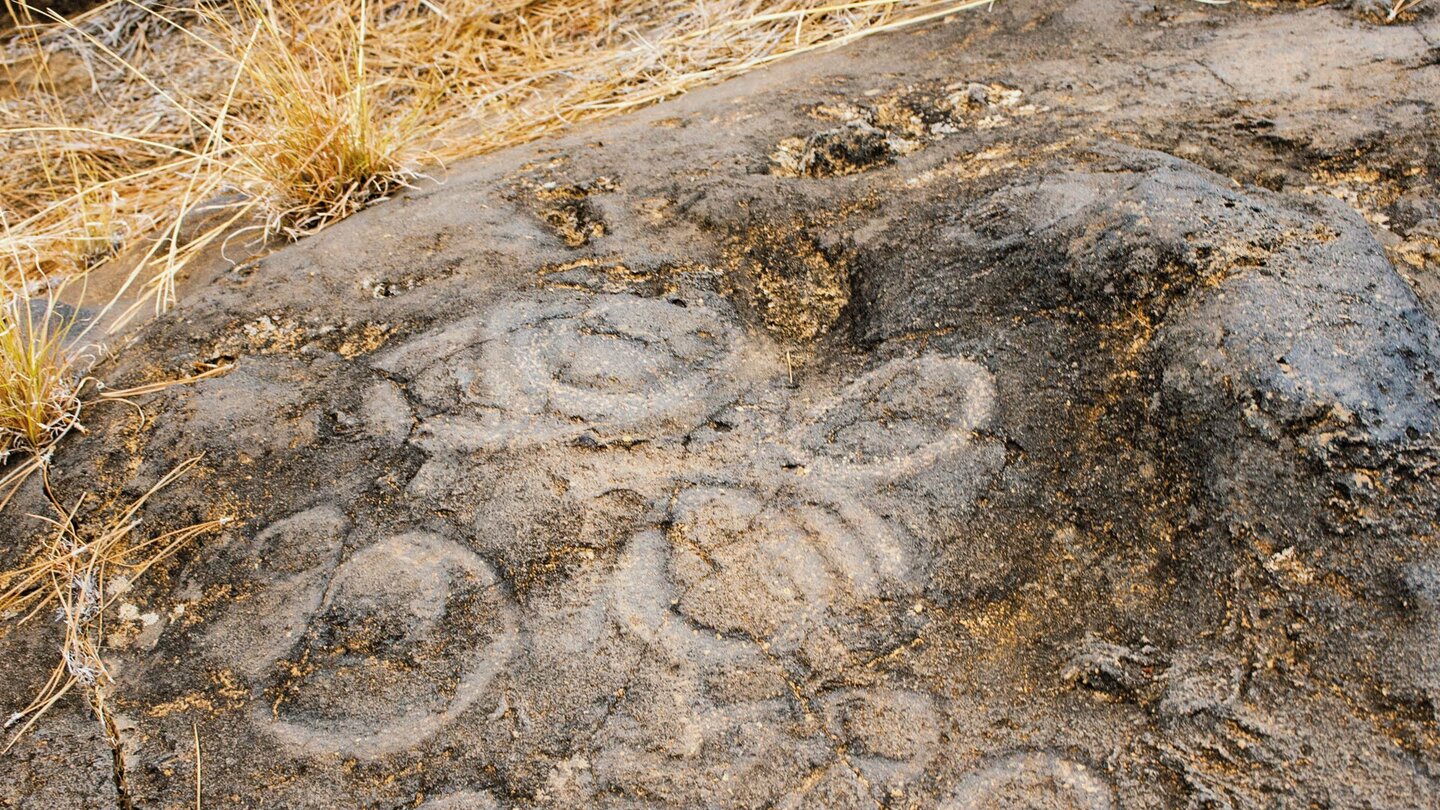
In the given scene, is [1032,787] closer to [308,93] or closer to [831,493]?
[831,493]

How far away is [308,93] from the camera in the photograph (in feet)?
7.75

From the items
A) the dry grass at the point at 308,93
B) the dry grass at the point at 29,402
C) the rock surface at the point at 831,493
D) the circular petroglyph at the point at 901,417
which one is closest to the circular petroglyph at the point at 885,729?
the rock surface at the point at 831,493

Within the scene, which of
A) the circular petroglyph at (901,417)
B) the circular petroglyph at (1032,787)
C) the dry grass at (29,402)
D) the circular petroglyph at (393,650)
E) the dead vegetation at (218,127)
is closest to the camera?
the circular petroglyph at (1032,787)

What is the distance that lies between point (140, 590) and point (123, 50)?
3237 mm

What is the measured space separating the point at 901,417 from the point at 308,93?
150cm

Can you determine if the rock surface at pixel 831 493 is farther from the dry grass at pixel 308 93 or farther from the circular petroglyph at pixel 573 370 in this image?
the dry grass at pixel 308 93

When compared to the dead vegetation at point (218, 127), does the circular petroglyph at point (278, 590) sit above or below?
below

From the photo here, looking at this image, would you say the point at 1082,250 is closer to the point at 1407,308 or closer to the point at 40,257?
the point at 1407,308

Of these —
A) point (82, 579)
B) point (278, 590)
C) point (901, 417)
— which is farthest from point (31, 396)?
point (901, 417)

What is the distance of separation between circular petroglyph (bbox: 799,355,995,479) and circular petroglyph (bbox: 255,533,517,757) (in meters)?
0.54

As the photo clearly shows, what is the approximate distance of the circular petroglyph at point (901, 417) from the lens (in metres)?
1.63

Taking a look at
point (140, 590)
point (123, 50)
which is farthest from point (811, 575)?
point (123, 50)

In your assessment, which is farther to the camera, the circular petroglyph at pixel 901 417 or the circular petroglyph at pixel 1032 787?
the circular petroglyph at pixel 901 417

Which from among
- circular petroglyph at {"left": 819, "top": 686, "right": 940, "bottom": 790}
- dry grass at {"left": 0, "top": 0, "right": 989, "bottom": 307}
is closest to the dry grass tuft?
dry grass at {"left": 0, "top": 0, "right": 989, "bottom": 307}
